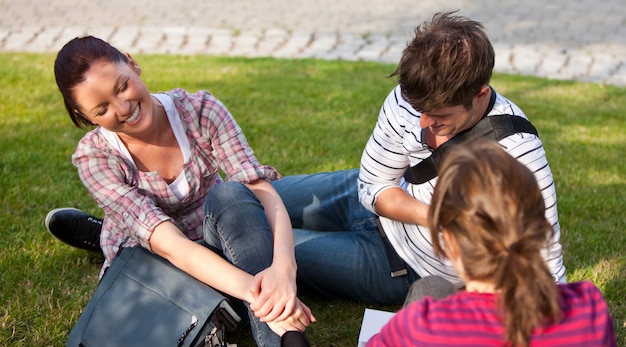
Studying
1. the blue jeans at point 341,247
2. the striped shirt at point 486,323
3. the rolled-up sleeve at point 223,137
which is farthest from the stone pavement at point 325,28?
the striped shirt at point 486,323

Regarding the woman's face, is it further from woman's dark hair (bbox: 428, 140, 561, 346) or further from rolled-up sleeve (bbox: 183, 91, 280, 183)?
woman's dark hair (bbox: 428, 140, 561, 346)

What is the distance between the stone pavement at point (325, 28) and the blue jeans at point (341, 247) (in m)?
4.52

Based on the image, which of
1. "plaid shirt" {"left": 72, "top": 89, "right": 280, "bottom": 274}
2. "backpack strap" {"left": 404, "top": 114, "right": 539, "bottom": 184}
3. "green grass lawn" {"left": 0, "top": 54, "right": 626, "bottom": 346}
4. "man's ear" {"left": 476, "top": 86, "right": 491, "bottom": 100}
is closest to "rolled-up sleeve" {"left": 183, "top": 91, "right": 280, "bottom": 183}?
"plaid shirt" {"left": 72, "top": 89, "right": 280, "bottom": 274}

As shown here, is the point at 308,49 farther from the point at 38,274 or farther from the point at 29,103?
the point at 38,274

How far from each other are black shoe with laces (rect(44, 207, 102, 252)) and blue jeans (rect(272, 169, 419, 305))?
3.14 feet

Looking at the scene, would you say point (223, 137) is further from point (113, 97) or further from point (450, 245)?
point (450, 245)

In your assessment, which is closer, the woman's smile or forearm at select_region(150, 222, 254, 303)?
forearm at select_region(150, 222, 254, 303)

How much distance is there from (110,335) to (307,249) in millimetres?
882

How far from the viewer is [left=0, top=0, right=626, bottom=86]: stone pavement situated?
7.95m

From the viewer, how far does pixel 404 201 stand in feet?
9.27

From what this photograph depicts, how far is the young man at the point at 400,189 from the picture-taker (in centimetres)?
243

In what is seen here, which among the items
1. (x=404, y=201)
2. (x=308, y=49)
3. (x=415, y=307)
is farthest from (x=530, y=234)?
(x=308, y=49)

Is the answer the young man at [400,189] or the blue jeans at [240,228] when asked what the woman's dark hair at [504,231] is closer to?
the young man at [400,189]

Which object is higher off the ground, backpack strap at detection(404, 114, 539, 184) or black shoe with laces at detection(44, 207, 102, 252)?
backpack strap at detection(404, 114, 539, 184)
